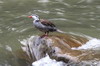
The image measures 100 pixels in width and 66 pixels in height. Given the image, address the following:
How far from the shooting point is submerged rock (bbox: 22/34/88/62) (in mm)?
7445

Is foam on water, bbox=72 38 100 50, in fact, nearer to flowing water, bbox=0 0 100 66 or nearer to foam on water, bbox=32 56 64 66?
foam on water, bbox=32 56 64 66

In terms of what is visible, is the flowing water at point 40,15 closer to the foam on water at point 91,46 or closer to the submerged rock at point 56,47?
the submerged rock at point 56,47

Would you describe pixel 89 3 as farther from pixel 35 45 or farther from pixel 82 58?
pixel 82 58

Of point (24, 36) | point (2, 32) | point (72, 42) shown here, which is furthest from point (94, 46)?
point (2, 32)

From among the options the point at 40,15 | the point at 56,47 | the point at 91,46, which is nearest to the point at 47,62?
the point at 56,47

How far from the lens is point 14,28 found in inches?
488

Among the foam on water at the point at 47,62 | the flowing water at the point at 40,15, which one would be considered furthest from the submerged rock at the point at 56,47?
the flowing water at the point at 40,15

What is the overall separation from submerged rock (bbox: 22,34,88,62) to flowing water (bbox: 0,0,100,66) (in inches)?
24.3

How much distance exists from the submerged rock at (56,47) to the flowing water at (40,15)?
616mm

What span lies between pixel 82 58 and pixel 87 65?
9.5 inches

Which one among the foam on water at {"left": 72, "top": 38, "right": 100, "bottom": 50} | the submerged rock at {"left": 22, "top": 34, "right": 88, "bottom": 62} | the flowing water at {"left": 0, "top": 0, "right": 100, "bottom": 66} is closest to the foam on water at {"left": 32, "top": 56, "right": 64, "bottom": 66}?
the submerged rock at {"left": 22, "top": 34, "right": 88, "bottom": 62}

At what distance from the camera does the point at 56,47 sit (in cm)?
782

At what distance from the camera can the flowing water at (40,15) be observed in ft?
34.8

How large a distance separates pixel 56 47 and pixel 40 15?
245 inches
